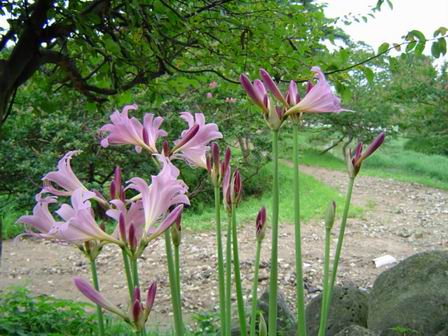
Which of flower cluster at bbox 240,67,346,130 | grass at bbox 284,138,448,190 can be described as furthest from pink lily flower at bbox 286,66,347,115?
grass at bbox 284,138,448,190

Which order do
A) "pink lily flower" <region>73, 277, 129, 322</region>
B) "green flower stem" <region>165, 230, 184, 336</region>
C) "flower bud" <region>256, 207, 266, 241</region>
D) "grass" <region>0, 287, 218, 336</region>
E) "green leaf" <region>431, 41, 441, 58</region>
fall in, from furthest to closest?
"grass" <region>0, 287, 218, 336</region>
"green leaf" <region>431, 41, 441, 58</region>
"flower bud" <region>256, 207, 266, 241</region>
"green flower stem" <region>165, 230, 184, 336</region>
"pink lily flower" <region>73, 277, 129, 322</region>

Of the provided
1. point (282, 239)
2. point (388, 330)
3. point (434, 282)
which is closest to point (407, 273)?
point (434, 282)

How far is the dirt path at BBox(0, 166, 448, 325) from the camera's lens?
5.09 metres

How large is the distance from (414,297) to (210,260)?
341 centimetres

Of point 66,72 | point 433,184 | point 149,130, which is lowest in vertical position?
point 433,184

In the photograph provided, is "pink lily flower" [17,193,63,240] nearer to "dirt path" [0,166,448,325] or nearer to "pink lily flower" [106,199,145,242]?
"pink lily flower" [106,199,145,242]

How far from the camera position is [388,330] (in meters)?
2.65

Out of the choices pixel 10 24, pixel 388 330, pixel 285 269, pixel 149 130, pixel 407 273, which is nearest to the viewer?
pixel 149 130

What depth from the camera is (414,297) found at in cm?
274

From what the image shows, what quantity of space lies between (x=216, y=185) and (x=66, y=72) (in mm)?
1629

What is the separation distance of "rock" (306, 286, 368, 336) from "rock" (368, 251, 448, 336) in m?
0.11

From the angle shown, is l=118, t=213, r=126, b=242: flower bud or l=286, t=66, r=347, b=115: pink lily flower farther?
l=286, t=66, r=347, b=115: pink lily flower

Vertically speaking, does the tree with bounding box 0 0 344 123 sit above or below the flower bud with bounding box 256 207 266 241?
above

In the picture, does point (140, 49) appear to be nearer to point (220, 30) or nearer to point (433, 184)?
point (220, 30)
